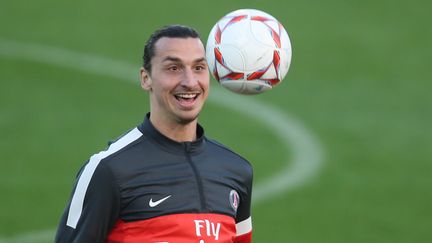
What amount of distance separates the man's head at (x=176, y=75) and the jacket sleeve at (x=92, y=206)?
49 cm

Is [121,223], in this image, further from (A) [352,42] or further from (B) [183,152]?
(A) [352,42]

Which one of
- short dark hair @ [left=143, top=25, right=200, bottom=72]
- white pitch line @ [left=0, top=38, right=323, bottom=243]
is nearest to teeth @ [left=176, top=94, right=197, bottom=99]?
short dark hair @ [left=143, top=25, right=200, bottom=72]

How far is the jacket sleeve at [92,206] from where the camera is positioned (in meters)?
5.73

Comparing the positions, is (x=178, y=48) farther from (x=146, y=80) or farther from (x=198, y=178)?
(x=198, y=178)

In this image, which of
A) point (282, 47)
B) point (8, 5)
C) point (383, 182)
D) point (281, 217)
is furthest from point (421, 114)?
point (282, 47)

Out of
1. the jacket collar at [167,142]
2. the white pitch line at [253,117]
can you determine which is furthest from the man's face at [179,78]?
the white pitch line at [253,117]

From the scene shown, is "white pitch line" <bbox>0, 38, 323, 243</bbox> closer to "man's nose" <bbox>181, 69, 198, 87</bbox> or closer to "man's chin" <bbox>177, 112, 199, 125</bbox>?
"man's chin" <bbox>177, 112, 199, 125</bbox>

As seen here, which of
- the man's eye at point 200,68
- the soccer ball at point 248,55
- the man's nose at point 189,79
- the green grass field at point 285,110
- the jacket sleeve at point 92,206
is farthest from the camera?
Answer: the green grass field at point 285,110

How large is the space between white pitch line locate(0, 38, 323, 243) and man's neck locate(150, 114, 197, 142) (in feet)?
18.0

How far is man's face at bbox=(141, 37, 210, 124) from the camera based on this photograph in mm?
5898

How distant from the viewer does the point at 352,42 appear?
16500 mm

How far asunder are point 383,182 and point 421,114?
1999 mm

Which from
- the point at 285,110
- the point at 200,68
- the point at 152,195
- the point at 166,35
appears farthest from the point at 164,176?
the point at 285,110

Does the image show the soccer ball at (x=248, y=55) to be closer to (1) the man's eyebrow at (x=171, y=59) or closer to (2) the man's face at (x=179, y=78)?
(2) the man's face at (x=179, y=78)
